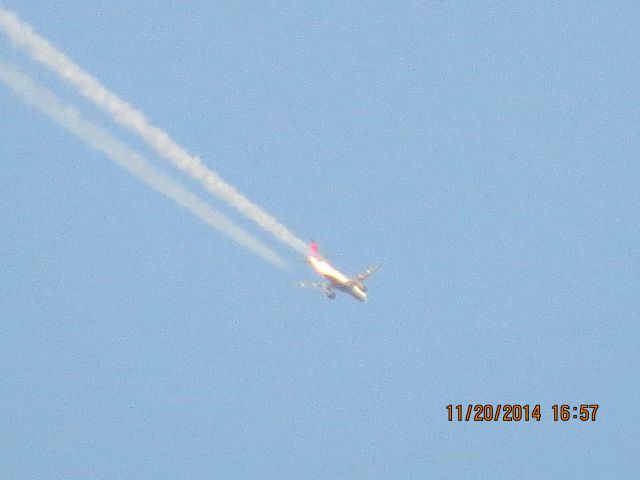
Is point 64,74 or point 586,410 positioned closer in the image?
point 64,74

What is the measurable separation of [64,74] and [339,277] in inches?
741

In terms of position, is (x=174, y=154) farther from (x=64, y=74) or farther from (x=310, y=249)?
(x=310, y=249)

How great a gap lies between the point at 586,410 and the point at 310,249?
13437 mm

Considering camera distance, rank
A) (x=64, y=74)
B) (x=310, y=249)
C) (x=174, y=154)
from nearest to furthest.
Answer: (x=64, y=74), (x=174, y=154), (x=310, y=249)

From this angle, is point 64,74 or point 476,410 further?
point 476,410

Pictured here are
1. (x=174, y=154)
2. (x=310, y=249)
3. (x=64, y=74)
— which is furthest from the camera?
(x=310, y=249)

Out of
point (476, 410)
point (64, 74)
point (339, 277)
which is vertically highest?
point (339, 277)

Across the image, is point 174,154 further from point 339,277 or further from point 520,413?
point 520,413

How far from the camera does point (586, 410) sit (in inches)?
1770

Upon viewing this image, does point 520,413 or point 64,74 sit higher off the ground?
point 520,413

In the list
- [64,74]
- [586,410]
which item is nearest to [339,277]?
[586,410]

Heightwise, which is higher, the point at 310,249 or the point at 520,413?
the point at 310,249

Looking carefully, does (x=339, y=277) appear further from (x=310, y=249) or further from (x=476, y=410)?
(x=476, y=410)

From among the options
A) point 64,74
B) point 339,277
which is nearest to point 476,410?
point 339,277
